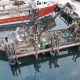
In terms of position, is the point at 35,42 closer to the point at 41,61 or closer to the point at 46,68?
the point at 41,61

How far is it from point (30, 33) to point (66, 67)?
7.31m

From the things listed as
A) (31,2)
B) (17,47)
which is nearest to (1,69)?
(17,47)

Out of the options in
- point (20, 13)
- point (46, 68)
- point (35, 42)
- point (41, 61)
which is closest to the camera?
point (35, 42)

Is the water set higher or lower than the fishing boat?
lower

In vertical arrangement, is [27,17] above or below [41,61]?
above

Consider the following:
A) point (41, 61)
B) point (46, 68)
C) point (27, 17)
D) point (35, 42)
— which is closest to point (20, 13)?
point (27, 17)

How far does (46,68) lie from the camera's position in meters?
29.5

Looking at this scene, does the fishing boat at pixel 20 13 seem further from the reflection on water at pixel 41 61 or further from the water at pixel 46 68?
the reflection on water at pixel 41 61

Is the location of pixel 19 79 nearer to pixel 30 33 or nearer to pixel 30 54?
pixel 30 54

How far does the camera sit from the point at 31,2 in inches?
1689

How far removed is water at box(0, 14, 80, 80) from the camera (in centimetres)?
2802

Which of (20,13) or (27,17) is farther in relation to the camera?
(20,13)

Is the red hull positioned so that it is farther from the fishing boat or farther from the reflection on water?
the reflection on water

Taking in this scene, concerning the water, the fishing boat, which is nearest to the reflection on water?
the water
